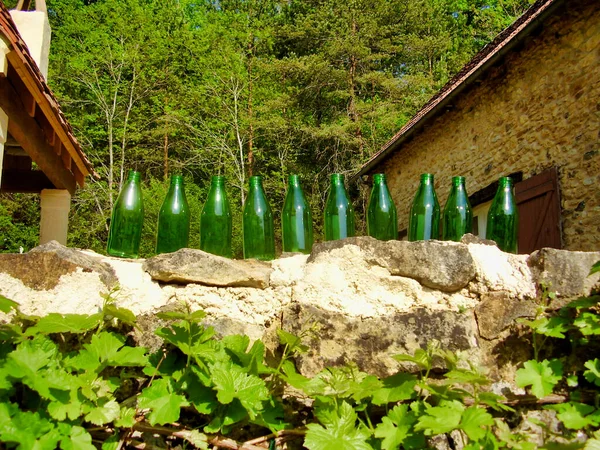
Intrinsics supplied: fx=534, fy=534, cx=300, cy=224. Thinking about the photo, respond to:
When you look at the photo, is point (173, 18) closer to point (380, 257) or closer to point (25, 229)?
point (25, 229)

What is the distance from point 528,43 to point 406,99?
10935 millimetres

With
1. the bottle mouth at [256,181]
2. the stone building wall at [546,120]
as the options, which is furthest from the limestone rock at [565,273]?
the stone building wall at [546,120]

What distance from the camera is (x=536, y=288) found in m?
1.59

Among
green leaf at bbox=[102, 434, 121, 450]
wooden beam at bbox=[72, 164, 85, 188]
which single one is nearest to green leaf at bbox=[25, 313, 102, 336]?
green leaf at bbox=[102, 434, 121, 450]

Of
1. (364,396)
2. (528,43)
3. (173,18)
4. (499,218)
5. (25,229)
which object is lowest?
(364,396)

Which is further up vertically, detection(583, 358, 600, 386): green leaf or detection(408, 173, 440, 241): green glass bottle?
detection(408, 173, 440, 241): green glass bottle

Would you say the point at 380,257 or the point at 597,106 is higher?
the point at 597,106

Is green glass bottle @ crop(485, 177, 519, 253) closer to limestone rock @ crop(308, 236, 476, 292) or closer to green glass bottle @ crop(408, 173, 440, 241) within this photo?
green glass bottle @ crop(408, 173, 440, 241)

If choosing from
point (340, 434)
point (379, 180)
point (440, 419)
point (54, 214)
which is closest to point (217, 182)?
point (379, 180)

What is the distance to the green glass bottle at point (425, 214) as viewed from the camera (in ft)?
6.33

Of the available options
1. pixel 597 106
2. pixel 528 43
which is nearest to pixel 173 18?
pixel 528 43

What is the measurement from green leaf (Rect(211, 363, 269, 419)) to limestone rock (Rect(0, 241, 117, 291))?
446mm

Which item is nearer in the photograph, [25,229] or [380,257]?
[380,257]

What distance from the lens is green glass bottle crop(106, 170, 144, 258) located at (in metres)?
1.78
